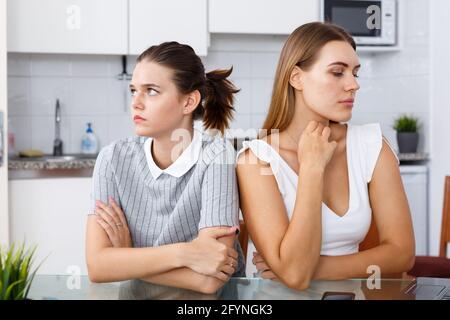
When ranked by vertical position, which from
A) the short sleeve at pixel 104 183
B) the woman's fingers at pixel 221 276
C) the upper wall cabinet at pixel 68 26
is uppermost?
the upper wall cabinet at pixel 68 26

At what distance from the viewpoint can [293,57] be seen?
1.65m

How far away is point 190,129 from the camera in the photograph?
1.73 metres

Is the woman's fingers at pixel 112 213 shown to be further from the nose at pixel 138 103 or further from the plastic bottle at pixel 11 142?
the plastic bottle at pixel 11 142

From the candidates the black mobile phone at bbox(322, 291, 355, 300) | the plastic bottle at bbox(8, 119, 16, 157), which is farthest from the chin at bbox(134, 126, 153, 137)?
the plastic bottle at bbox(8, 119, 16, 157)

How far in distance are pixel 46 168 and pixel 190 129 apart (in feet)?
5.41

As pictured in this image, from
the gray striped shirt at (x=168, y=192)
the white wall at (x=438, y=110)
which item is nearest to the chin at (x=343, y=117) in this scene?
the gray striped shirt at (x=168, y=192)

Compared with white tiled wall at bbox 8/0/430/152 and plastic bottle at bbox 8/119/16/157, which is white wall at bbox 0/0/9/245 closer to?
plastic bottle at bbox 8/119/16/157

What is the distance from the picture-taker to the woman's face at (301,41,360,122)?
1.62m

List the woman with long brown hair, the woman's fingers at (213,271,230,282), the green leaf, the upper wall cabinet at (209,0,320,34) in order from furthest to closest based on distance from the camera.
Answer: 1. the upper wall cabinet at (209,0,320,34)
2. the woman with long brown hair
3. the woman's fingers at (213,271,230,282)
4. the green leaf

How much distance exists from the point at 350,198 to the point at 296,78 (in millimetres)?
311

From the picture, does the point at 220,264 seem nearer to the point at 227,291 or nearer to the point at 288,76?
the point at 227,291

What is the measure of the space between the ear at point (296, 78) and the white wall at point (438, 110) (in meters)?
2.18

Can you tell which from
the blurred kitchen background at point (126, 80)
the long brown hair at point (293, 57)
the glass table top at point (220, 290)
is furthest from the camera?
the blurred kitchen background at point (126, 80)

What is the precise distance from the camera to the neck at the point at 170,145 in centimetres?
169
